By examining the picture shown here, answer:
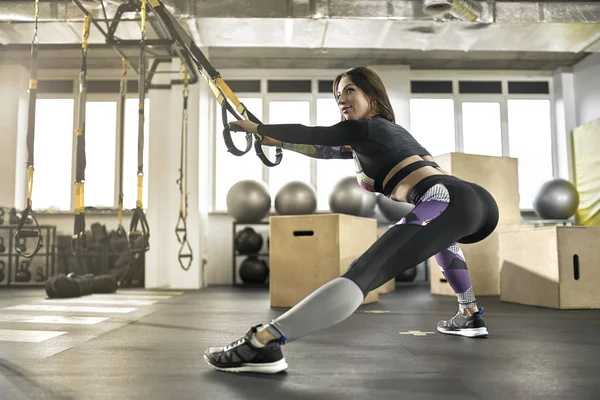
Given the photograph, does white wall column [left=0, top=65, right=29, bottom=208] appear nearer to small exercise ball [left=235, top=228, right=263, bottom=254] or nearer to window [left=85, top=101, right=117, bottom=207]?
window [left=85, top=101, right=117, bottom=207]

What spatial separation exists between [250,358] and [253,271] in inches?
197

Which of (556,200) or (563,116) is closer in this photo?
(556,200)

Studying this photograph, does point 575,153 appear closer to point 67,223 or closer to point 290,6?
point 290,6

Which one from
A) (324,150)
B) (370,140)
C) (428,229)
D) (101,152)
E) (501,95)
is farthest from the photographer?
(501,95)

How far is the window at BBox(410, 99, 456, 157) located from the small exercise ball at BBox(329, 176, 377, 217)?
1865mm

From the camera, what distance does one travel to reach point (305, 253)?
378cm

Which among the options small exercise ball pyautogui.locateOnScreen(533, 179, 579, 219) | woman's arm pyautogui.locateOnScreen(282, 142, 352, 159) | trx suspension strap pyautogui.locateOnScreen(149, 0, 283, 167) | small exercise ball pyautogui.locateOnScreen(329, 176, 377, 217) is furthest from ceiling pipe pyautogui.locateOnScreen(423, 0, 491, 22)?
woman's arm pyautogui.locateOnScreen(282, 142, 352, 159)

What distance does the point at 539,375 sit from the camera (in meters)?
1.53

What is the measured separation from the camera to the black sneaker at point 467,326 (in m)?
2.28

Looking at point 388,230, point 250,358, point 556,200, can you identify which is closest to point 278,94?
point 556,200

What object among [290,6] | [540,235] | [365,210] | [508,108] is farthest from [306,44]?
[508,108]

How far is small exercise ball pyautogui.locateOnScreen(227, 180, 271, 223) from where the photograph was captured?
643 centimetres

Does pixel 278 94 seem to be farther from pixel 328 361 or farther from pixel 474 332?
pixel 328 361

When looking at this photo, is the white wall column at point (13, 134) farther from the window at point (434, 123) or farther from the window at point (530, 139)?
the window at point (530, 139)
